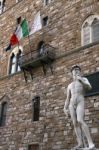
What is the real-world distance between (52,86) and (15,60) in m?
3.91

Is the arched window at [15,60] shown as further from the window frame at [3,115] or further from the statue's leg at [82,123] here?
the statue's leg at [82,123]

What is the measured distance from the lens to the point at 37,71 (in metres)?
14.4

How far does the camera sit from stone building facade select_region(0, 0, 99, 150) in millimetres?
12188

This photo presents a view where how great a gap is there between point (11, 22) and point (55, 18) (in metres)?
3.81

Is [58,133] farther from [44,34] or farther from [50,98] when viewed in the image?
[44,34]

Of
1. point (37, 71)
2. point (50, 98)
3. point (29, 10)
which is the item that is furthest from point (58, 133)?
point (29, 10)

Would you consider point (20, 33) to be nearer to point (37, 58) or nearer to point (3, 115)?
point (37, 58)

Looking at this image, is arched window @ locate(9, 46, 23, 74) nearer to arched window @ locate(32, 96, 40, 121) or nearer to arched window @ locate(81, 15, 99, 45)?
arched window @ locate(32, 96, 40, 121)

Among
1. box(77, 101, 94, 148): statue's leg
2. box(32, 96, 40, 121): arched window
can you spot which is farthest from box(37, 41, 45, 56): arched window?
box(77, 101, 94, 148): statue's leg

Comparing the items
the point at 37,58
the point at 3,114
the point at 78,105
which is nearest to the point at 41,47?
the point at 37,58

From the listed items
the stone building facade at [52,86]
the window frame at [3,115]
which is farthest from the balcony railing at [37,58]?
the window frame at [3,115]

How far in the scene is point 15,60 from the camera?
54.3ft

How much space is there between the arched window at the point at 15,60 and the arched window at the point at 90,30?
13.8 ft

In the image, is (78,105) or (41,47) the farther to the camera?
(41,47)
